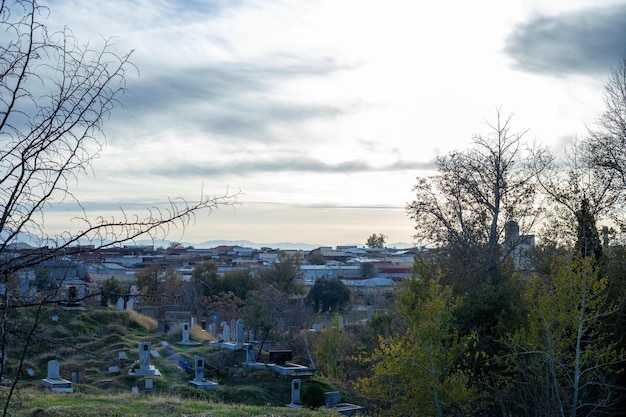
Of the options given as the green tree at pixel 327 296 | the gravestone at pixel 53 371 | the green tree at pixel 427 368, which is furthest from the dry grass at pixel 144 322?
the green tree at pixel 327 296

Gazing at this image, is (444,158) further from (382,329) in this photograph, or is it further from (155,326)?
(155,326)

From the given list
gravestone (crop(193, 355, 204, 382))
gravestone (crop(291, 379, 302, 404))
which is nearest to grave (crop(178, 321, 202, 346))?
A: gravestone (crop(193, 355, 204, 382))

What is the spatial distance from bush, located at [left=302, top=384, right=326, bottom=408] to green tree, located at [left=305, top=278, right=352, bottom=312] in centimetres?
3934

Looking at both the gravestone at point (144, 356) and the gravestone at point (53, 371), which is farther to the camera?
the gravestone at point (144, 356)

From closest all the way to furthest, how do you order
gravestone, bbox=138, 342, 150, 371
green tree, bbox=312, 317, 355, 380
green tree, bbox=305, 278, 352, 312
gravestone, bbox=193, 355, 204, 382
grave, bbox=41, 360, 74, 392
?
grave, bbox=41, 360, 74, 392 → gravestone, bbox=193, 355, 204, 382 → gravestone, bbox=138, 342, 150, 371 → green tree, bbox=312, 317, 355, 380 → green tree, bbox=305, 278, 352, 312

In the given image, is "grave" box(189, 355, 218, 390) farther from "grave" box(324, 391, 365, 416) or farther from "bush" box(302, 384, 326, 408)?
"grave" box(324, 391, 365, 416)

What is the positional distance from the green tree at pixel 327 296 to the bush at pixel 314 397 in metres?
39.3

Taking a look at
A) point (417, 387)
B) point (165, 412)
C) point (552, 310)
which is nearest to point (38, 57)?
point (165, 412)

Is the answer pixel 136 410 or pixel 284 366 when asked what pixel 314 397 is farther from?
pixel 136 410

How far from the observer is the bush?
20.4 meters

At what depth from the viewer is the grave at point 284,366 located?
25109mm

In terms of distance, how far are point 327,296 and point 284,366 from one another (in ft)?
114

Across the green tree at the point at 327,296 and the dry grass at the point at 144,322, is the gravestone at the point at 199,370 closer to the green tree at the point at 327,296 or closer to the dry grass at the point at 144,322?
the dry grass at the point at 144,322

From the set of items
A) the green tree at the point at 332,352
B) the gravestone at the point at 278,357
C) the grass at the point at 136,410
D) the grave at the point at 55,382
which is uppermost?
the grass at the point at 136,410
